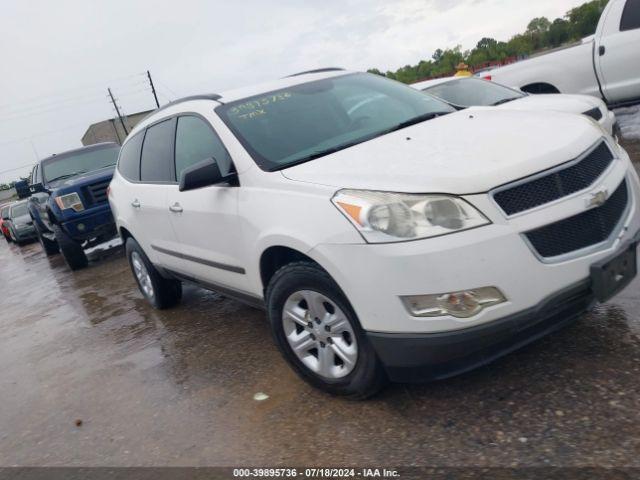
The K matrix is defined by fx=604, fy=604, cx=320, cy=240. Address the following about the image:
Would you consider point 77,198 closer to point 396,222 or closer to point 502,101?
point 502,101

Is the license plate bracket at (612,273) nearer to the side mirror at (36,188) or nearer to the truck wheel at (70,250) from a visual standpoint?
the truck wheel at (70,250)

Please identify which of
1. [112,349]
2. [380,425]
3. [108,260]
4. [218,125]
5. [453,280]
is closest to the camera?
[453,280]

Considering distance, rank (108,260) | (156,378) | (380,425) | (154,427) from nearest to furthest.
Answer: (380,425), (154,427), (156,378), (108,260)

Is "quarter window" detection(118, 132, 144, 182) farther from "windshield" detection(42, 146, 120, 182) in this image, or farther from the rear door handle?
"windshield" detection(42, 146, 120, 182)

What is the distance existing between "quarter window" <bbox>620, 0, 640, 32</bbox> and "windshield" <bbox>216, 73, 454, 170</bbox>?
17.5ft

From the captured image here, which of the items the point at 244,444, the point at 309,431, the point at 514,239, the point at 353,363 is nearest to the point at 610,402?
the point at 514,239

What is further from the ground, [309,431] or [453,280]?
[453,280]

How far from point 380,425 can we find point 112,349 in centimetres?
300

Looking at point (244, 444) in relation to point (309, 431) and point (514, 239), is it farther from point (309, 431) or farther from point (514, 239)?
point (514, 239)

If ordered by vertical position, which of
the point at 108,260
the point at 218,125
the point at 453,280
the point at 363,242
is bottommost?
the point at 108,260

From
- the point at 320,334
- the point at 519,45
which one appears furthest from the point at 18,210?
the point at 519,45

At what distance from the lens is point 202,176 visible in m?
3.42

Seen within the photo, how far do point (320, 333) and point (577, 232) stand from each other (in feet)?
4.33

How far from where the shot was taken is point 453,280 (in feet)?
8.31
